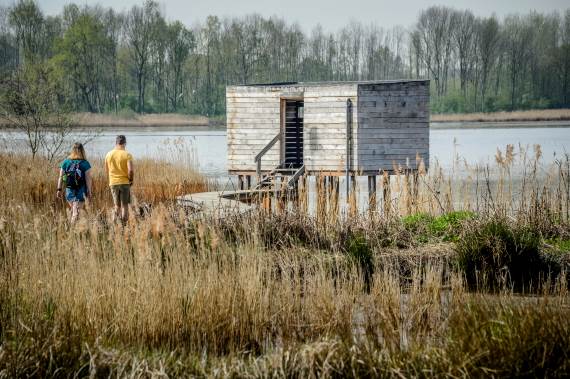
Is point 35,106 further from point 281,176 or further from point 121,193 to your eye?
point 121,193

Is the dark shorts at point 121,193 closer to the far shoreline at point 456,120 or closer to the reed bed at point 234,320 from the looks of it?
the reed bed at point 234,320

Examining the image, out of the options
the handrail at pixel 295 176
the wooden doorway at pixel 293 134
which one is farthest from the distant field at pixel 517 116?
the handrail at pixel 295 176

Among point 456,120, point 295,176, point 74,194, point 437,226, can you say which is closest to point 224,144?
point 456,120

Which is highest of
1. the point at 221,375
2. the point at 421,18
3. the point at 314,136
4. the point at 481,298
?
the point at 421,18

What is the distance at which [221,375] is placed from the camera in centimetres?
648

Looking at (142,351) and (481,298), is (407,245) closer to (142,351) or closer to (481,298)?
(481,298)

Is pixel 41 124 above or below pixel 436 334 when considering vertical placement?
above

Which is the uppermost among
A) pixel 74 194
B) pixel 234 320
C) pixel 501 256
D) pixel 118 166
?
pixel 118 166

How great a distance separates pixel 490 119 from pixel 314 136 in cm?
5010

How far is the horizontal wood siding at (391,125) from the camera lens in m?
20.8

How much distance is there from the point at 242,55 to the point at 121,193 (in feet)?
213

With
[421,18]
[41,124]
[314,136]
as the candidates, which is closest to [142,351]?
[314,136]

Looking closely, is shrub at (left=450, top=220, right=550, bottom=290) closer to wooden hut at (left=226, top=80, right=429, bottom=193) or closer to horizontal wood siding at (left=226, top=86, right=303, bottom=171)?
wooden hut at (left=226, top=80, right=429, bottom=193)

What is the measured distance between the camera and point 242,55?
77.5m
